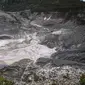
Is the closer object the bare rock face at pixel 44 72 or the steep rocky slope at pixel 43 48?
the bare rock face at pixel 44 72

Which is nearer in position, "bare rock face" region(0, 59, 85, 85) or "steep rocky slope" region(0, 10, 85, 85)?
"bare rock face" region(0, 59, 85, 85)

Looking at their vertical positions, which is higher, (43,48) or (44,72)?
(43,48)

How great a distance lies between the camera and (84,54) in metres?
8.49

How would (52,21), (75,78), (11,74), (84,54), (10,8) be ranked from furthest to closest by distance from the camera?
(10,8)
(52,21)
(84,54)
(11,74)
(75,78)

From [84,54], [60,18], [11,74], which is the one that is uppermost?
[60,18]

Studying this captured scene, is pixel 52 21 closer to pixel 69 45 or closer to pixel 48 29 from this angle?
pixel 48 29

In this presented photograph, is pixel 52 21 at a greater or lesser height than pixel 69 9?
lesser

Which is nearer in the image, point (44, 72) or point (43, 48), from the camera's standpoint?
point (44, 72)

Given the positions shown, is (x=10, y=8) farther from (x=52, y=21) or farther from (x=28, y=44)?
(x=28, y=44)

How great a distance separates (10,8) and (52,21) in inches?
203

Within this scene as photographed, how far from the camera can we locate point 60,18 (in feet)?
46.4

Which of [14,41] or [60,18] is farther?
[60,18]

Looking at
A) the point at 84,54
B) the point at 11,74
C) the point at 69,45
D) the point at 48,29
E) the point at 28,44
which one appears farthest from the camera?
the point at 48,29

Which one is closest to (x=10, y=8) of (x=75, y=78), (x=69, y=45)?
(x=69, y=45)
